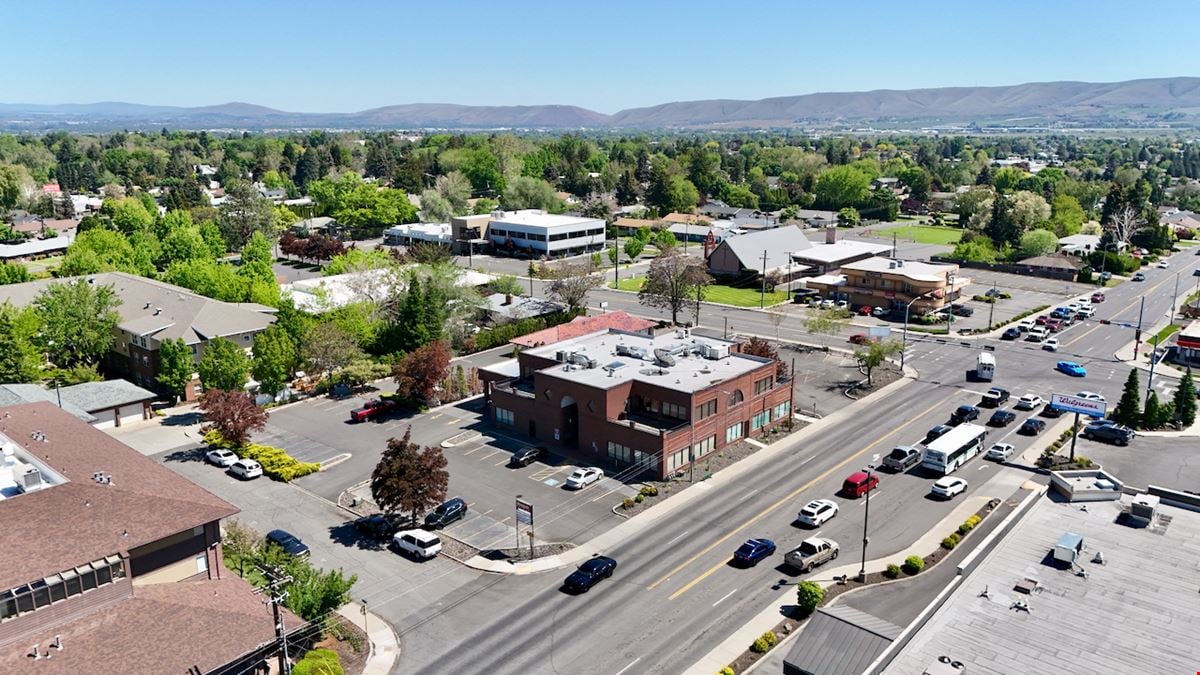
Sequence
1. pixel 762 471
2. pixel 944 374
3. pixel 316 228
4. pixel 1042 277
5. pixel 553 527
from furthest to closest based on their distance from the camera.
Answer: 1. pixel 316 228
2. pixel 1042 277
3. pixel 944 374
4. pixel 762 471
5. pixel 553 527

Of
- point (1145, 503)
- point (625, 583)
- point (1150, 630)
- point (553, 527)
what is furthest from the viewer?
point (553, 527)

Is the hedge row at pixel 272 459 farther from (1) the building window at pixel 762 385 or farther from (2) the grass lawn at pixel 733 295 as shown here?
(2) the grass lawn at pixel 733 295

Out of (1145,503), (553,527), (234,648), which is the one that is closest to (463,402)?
(553,527)

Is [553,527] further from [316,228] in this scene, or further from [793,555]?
[316,228]

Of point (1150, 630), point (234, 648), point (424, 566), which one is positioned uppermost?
point (1150, 630)

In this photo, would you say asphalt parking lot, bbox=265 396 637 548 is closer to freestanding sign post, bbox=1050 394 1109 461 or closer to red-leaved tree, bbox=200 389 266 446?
red-leaved tree, bbox=200 389 266 446

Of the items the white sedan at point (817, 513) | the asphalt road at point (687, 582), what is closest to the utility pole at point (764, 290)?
the asphalt road at point (687, 582)

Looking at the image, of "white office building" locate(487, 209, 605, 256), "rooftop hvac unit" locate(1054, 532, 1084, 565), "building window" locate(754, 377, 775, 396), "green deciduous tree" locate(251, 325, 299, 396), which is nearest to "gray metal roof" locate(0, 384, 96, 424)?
"green deciduous tree" locate(251, 325, 299, 396)

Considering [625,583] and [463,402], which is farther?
[463,402]
